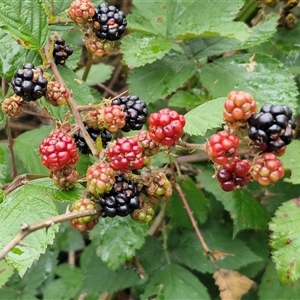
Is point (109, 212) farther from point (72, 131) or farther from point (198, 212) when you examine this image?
point (198, 212)

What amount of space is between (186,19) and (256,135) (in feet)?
3.51

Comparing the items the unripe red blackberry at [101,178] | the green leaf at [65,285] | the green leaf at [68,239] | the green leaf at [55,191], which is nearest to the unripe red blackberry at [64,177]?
the green leaf at [55,191]

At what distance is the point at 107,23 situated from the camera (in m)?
1.62

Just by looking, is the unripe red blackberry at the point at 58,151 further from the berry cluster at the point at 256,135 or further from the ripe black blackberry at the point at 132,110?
the berry cluster at the point at 256,135

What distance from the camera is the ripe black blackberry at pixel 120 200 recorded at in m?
1.28

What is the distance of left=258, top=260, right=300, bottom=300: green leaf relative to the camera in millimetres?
1984

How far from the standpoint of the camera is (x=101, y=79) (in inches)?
107

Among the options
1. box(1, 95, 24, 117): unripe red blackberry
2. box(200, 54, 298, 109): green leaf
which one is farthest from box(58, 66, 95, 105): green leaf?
box(200, 54, 298, 109): green leaf

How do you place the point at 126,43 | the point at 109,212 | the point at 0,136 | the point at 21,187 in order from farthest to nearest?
the point at 0,136
the point at 126,43
the point at 21,187
the point at 109,212

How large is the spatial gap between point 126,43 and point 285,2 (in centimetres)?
81

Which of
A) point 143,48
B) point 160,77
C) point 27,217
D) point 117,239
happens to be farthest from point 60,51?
point 117,239

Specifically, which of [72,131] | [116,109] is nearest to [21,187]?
[72,131]

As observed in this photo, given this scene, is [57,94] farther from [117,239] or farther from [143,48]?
[117,239]

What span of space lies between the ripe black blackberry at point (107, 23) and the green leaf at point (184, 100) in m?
0.52
